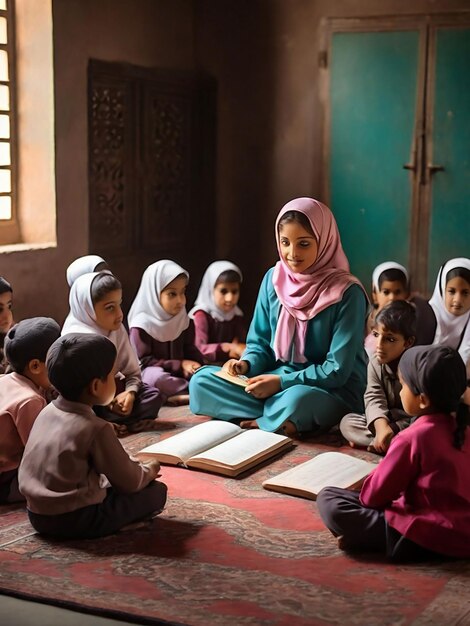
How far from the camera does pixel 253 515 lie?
3365 millimetres

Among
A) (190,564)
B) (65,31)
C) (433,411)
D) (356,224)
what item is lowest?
(190,564)

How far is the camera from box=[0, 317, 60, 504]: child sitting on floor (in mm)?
3354

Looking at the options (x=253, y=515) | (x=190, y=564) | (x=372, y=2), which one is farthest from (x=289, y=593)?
(x=372, y=2)

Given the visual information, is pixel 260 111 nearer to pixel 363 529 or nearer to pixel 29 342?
pixel 29 342

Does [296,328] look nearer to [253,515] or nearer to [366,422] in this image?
[366,422]

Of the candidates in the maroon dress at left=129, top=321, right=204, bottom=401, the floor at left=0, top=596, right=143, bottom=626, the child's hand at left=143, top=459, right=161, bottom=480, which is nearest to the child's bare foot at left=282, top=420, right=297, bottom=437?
the maroon dress at left=129, top=321, right=204, bottom=401

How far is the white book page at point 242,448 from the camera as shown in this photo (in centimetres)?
377

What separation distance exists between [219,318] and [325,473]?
2.10 meters

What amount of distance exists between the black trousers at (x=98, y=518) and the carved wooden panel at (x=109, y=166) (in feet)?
10.2

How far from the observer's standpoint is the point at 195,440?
398cm

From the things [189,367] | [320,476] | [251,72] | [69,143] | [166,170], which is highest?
[251,72]

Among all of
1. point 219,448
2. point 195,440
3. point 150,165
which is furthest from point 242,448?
point 150,165

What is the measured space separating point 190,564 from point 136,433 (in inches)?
59.8

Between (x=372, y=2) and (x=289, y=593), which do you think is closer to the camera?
(x=289, y=593)
